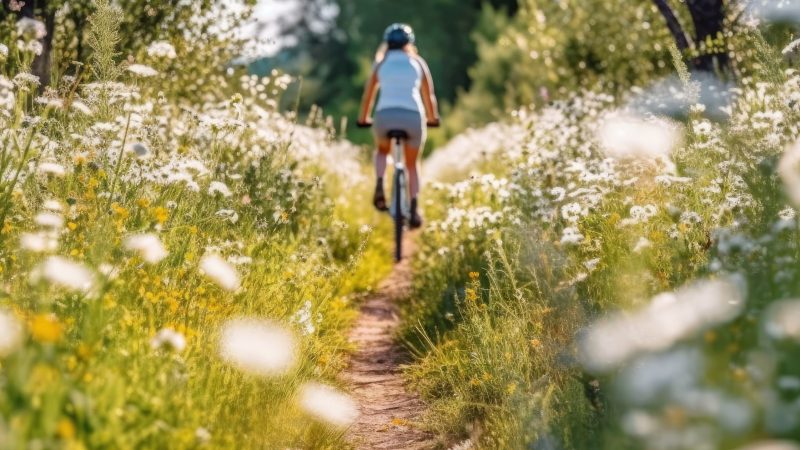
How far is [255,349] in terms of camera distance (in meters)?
4.03

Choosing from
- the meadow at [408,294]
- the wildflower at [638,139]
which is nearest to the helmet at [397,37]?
the meadow at [408,294]

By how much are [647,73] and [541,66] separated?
3.78 m

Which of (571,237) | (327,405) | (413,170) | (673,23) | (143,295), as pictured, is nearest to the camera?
(143,295)

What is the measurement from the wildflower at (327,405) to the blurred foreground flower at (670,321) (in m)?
1.66

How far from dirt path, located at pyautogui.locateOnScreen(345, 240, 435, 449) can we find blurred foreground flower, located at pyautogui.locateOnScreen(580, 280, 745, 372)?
1.85 metres

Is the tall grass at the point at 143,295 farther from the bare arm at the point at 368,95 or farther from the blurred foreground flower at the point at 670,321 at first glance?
the bare arm at the point at 368,95

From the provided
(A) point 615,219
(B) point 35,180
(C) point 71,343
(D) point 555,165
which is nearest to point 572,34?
(D) point 555,165

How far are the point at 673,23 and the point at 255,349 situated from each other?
6.31 metres

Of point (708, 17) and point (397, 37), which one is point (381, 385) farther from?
point (708, 17)

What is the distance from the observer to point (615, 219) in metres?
5.24

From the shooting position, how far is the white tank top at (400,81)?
891 cm

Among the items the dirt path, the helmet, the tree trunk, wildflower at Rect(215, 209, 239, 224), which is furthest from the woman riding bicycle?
wildflower at Rect(215, 209, 239, 224)

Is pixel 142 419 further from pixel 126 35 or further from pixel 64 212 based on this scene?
pixel 126 35

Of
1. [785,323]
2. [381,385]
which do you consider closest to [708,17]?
[381,385]
